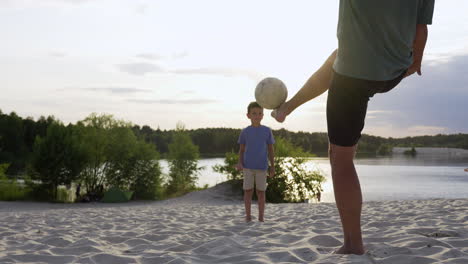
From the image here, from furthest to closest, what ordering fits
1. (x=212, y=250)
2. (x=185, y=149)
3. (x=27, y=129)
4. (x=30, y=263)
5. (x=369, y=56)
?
(x=27, y=129)
(x=185, y=149)
(x=212, y=250)
(x=30, y=263)
(x=369, y=56)

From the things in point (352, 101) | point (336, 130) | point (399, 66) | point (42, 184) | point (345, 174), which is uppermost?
point (399, 66)

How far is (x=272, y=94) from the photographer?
10.1 ft

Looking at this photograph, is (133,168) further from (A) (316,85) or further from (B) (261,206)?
(A) (316,85)

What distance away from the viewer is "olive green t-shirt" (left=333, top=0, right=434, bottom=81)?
7.81ft

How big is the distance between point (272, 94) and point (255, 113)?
99.3 inches

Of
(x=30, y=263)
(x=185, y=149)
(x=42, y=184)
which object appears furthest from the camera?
(x=185, y=149)

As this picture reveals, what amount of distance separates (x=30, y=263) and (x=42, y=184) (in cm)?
1332

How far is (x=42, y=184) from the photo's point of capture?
48.6 feet

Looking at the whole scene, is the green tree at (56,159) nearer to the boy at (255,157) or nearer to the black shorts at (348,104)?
A: the boy at (255,157)

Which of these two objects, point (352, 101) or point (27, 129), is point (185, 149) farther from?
point (27, 129)

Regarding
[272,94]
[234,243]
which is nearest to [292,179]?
[234,243]

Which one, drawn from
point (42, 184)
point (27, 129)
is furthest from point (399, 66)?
point (27, 129)

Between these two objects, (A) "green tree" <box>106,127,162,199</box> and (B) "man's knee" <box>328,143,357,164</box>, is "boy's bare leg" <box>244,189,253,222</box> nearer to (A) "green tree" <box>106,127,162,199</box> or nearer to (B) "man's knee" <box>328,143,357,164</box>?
(B) "man's knee" <box>328,143,357,164</box>

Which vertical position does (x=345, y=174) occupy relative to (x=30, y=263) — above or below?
above
